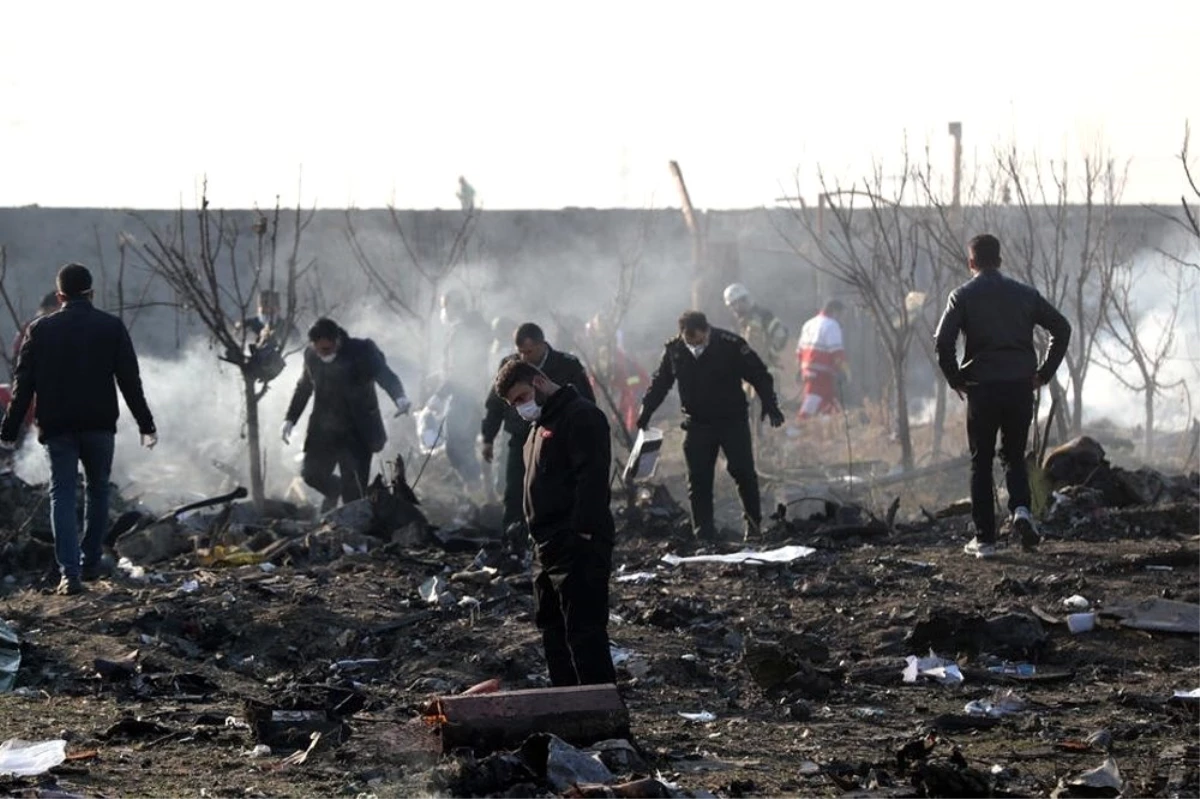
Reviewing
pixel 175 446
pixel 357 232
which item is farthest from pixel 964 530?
pixel 357 232

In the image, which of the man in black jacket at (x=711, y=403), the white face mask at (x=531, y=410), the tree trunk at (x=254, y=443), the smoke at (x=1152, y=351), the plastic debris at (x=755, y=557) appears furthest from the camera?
the smoke at (x=1152, y=351)

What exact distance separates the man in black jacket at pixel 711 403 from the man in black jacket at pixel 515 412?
97 cm

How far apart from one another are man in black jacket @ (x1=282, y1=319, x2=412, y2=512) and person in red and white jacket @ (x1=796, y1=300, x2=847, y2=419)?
8037mm

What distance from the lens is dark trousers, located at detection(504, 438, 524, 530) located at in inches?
510

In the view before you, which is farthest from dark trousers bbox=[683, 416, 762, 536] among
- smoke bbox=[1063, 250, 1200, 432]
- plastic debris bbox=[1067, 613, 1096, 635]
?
smoke bbox=[1063, 250, 1200, 432]

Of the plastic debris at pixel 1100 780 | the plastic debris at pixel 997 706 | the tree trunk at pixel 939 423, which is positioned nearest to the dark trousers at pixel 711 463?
the plastic debris at pixel 997 706

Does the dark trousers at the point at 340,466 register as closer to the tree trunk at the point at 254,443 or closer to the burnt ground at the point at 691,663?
the tree trunk at the point at 254,443

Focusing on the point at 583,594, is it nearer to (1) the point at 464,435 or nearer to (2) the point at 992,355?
(2) the point at 992,355

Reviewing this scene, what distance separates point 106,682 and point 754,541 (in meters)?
5.48

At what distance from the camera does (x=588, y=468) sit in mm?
7379

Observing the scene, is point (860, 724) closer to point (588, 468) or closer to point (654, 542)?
point (588, 468)

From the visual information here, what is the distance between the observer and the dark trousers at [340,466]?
14648mm

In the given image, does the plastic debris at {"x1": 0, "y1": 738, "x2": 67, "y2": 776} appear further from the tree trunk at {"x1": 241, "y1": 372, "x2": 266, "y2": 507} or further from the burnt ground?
the tree trunk at {"x1": 241, "y1": 372, "x2": 266, "y2": 507}

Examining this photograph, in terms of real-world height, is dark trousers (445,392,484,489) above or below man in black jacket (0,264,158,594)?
below
